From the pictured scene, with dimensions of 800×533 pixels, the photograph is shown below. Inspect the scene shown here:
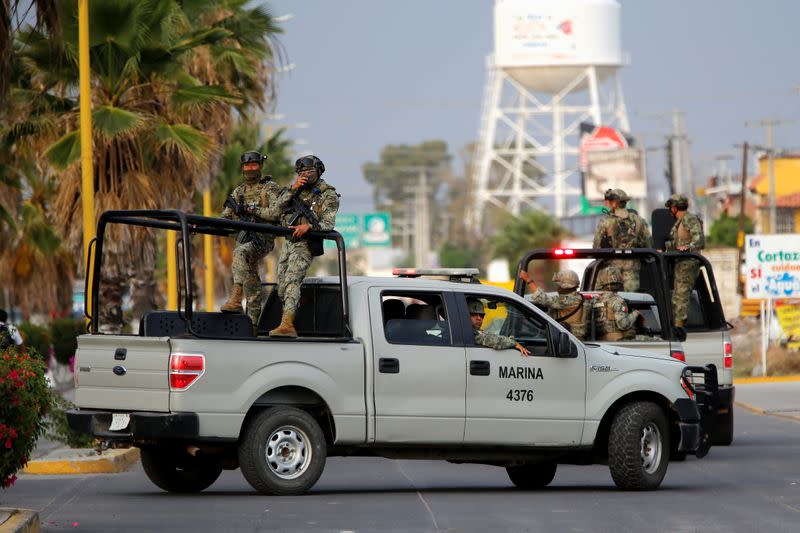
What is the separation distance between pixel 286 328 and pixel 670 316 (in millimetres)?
4698

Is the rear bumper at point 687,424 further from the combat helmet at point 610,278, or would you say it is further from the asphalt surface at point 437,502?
the combat helmet at point 610,278

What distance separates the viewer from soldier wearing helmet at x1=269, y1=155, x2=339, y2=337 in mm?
13656

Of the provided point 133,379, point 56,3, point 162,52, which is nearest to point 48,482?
point 133,379

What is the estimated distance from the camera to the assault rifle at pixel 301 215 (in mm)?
14141

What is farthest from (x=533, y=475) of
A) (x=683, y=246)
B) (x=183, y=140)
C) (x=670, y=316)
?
(x=183, y=140)

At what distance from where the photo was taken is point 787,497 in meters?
13.9

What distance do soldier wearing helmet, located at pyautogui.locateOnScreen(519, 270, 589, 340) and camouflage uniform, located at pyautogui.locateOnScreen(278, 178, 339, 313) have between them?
2427 millimetres

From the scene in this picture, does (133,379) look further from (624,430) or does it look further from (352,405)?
(624,430)

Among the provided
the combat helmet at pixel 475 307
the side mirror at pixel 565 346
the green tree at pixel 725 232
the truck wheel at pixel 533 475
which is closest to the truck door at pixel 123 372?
the combat helmet at pixel 475 307

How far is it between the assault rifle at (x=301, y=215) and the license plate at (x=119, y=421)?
88.2 inches

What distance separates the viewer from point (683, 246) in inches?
734

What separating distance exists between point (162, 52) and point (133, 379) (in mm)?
12463

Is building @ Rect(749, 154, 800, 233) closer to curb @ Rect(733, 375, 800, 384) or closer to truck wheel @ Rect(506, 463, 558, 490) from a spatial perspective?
curb @ Rect(733, 375, 800, 384)

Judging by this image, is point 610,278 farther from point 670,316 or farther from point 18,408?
point 18,408
